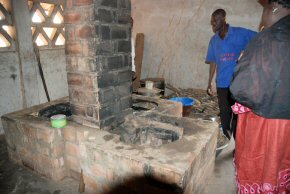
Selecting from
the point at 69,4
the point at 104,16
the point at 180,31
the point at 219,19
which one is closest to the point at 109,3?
the point at 104,16

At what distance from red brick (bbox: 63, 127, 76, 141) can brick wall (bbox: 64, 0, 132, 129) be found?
139 mm

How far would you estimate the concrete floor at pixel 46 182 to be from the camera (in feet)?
7.32

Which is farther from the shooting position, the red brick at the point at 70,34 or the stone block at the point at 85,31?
the red brick at the point at 70,34

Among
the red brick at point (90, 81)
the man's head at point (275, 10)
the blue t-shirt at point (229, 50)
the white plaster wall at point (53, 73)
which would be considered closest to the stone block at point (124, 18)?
the red brick at point (90, 81)

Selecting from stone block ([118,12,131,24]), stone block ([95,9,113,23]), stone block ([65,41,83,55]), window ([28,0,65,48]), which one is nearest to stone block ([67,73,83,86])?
stone block ([65,41,83,55])

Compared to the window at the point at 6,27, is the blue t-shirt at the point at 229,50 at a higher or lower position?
lower

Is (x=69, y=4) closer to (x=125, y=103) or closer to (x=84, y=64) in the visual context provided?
(x=84, y=64)

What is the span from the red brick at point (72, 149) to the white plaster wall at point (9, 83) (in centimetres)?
235

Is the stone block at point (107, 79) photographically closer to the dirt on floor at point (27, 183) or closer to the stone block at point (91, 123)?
the stone block at point (91, 123)

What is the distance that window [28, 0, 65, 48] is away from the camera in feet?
14.0

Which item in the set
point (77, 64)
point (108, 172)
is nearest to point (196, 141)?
point (108, 172)

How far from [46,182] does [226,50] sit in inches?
114

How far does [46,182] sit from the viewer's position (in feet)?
7.73

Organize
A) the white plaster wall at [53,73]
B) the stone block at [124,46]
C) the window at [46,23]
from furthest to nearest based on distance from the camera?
1. the white plaster wall at [53,73]
2. the window at [46,23]
3. the stone block at [124,46]
